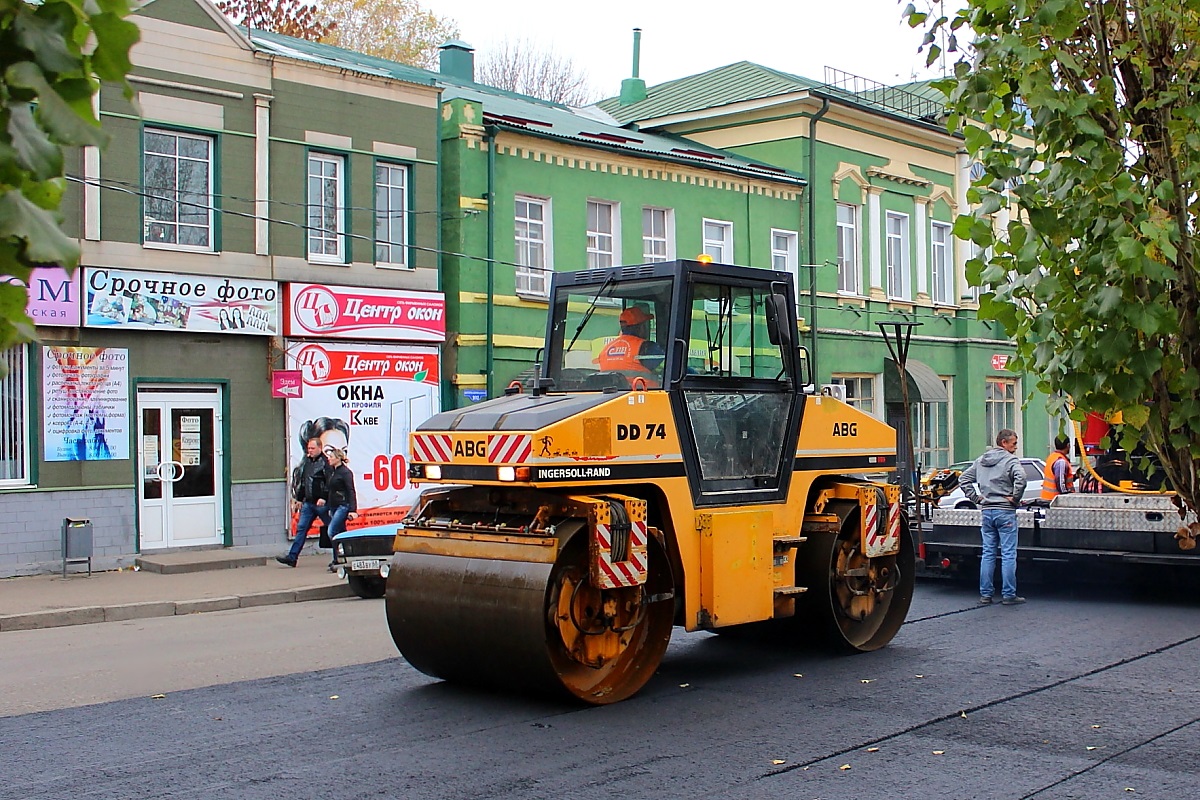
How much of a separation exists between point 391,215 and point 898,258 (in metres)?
14.6

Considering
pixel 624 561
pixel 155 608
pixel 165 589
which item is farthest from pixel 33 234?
pixel 165 589

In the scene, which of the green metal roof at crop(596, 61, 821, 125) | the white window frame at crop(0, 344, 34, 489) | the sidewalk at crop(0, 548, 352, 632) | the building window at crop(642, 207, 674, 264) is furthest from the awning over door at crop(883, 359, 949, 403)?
the white window frame at crop(0, 344, 34, 489)

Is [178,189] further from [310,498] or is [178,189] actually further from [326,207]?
[310,498]

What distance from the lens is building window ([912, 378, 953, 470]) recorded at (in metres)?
30.8

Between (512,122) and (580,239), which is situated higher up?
(512,122)

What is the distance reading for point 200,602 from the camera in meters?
14.0

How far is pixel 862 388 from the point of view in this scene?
29.5 metres

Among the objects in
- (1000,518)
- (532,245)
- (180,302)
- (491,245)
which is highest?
(532,245)

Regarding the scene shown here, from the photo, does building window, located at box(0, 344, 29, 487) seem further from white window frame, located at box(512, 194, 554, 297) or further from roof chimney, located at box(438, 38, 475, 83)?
roof chimney, located at box(438, 38, 475, 83)

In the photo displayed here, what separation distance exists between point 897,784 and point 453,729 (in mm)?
2627

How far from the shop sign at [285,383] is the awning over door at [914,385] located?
597 inches

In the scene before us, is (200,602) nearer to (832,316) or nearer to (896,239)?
(832,316)

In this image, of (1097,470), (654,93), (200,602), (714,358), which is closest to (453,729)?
(714,358)

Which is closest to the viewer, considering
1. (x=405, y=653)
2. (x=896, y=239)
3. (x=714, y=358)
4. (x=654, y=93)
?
(x=405, y=653)
